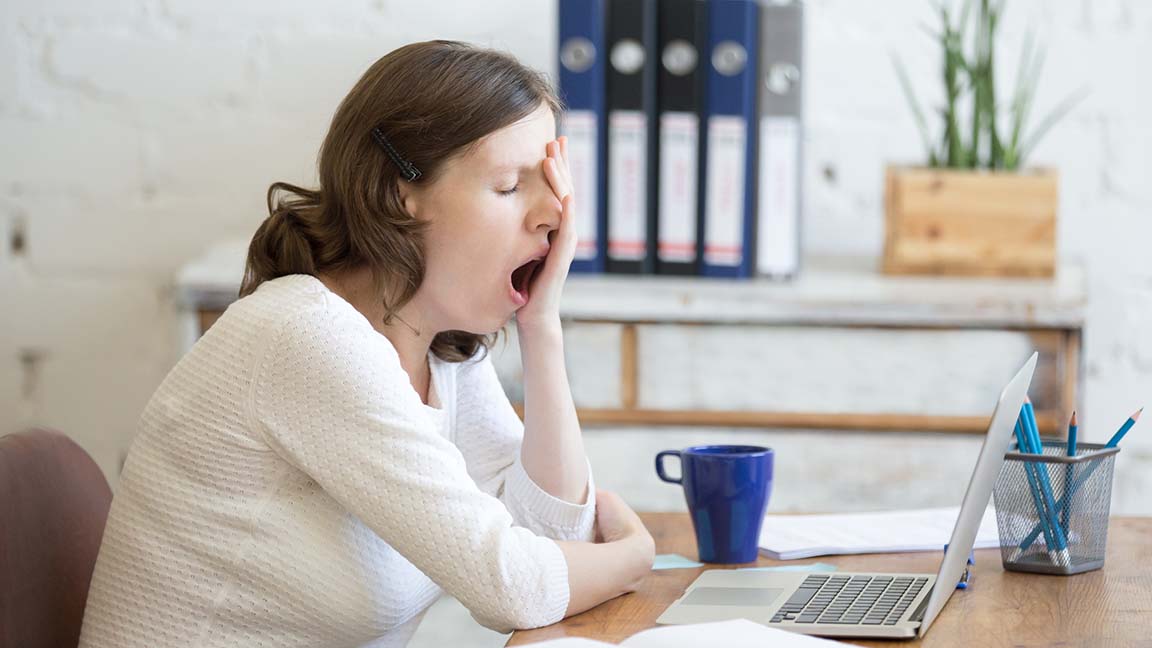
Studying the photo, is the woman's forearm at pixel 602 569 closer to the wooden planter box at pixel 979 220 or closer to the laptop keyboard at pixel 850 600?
the laptop keyboard at pixel 850 600

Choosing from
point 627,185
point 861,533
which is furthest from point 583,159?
point 861,533

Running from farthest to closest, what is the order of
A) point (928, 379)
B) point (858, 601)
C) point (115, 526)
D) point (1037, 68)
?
point (1037, 68)
point (928, 379)
point (115, 526)
point (858, 601)


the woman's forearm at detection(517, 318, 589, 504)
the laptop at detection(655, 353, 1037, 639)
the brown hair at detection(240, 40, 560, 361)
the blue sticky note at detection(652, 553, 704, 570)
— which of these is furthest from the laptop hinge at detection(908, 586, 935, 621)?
the brown hair at detection(240, 40, 560, 361)

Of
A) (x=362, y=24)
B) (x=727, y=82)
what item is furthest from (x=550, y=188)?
(x=362, y=24)

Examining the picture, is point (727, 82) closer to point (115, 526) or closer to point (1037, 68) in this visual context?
point (1037, 68)

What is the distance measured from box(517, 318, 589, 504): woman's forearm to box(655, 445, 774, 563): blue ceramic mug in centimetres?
15

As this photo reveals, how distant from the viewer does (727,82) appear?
6.02 feet

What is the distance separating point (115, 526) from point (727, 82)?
1055 millimetres

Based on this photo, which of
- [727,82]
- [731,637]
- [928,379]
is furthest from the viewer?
[727,82]

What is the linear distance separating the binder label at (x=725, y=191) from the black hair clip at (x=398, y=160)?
80 centimetres

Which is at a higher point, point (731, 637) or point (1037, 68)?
point (1037, 68)

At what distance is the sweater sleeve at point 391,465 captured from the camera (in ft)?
3.20

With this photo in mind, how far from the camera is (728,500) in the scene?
1109mm

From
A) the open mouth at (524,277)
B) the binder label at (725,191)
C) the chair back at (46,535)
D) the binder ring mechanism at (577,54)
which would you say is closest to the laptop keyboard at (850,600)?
the open mouth at (524,277)
